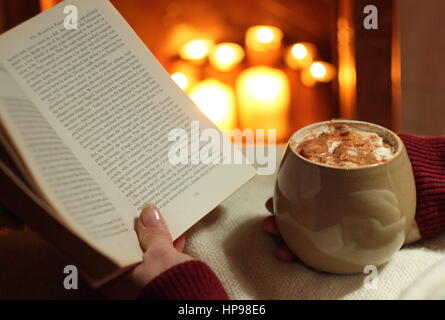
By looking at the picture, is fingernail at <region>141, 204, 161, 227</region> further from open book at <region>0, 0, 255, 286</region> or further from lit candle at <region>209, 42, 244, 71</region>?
lit candle at <region>209, 42, 244, 71</region>

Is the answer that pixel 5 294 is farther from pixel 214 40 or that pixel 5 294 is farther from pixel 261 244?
pixel 214 40

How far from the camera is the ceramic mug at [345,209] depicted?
0.46 meters

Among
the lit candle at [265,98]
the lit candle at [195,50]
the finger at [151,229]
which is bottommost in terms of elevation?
the lit candle at [265,98]

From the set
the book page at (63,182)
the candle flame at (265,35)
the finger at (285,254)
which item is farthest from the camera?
the candle flame at (265,35)

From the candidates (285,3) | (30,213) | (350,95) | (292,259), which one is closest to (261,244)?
(292,259)

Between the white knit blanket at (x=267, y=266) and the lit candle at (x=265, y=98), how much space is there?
36.7 inches

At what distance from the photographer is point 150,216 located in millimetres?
527

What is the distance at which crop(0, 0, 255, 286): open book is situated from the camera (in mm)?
447

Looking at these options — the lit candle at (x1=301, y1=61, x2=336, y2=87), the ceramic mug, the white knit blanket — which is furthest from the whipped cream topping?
the lit candle at (x1=301, y1=61, x2=336, y2=87)

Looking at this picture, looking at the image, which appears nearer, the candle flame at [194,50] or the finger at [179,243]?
the finger at [179,243]

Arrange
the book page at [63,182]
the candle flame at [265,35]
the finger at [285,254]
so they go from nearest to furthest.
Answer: the book page at [63,182] → the finger at [285,254] → the candle flame at [265,35]

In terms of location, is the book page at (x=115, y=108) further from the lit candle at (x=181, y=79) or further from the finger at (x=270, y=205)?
the lit candle at (x=181, y=79)

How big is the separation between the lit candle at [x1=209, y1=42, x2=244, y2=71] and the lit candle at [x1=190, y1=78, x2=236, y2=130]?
0.23 feet

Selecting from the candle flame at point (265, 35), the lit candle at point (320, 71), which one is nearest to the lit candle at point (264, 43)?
the candle flame at point (265, 35)
